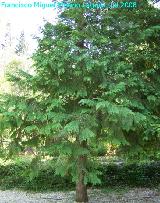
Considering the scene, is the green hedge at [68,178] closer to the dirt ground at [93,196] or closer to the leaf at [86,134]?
the dirt ground at [93,196]

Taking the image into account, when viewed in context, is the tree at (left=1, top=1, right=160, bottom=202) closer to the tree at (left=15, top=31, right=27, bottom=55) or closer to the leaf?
the leaf

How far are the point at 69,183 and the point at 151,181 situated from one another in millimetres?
2737

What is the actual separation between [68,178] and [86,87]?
3.94 m

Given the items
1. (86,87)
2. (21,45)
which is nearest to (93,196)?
(86,87)

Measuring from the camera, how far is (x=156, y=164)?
12.5 meters

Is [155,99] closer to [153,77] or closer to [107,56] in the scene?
[153,77]

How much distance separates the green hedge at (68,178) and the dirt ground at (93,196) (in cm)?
56

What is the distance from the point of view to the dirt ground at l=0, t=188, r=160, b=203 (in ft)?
30.5

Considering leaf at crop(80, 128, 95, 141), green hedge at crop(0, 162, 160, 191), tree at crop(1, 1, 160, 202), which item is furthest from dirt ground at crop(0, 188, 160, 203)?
leaf at crop(80, 128, 95, 141)

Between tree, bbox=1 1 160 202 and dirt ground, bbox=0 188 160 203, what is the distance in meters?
1.52

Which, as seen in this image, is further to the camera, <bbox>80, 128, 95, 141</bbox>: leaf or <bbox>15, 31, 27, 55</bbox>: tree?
<bbox>15, 31, 27, 55</bbox>: tree

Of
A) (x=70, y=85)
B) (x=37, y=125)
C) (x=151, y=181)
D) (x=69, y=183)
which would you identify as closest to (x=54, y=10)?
(x=70, y=85)

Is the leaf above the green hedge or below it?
above

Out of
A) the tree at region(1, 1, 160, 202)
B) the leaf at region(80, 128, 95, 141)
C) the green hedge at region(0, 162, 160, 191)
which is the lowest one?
the green hedge at region(0, 162, 160, 191)
